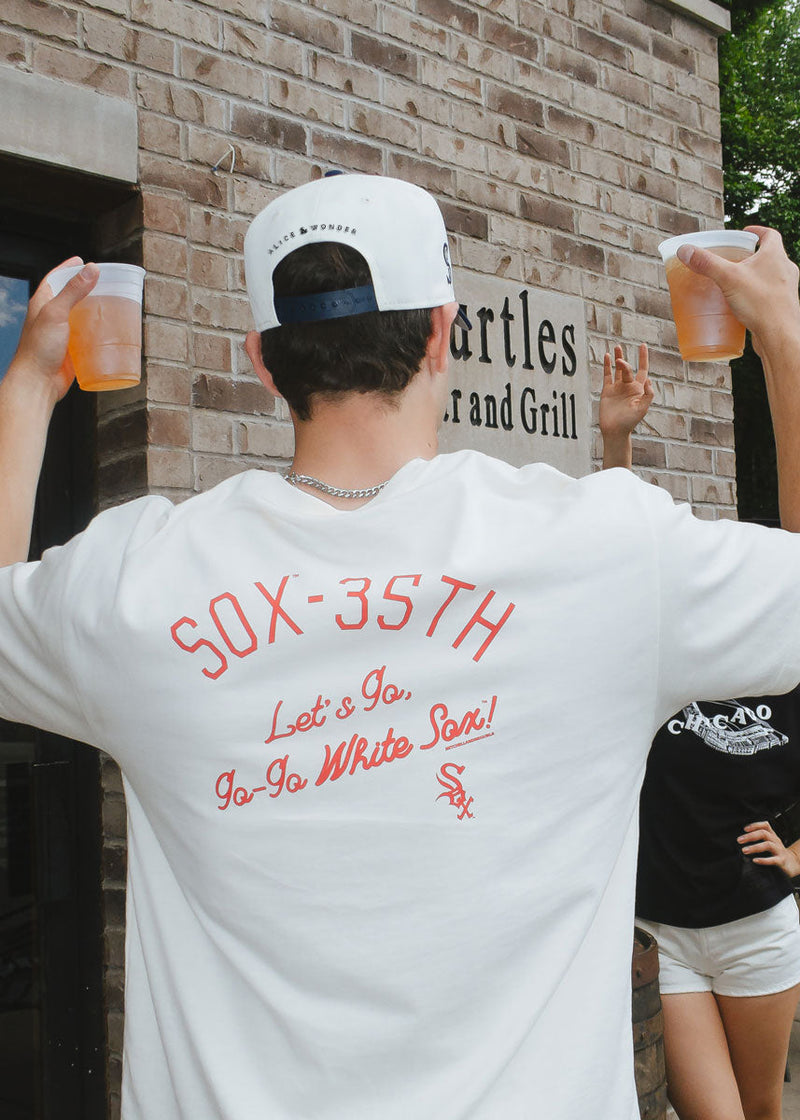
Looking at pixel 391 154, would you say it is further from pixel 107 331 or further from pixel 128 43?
pixel 107 331

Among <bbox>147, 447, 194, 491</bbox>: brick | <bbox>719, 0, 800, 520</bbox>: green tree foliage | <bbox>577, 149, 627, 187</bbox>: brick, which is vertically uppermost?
<bbox>719, 0, 800, 520</bbox>: green tree foliage

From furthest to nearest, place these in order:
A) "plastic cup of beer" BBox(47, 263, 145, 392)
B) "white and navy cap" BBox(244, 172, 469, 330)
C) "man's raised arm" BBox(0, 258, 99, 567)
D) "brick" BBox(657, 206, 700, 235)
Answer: "brick" BBox(657, 206, 700, 235), "plastic cup of beer" BBox(47, 263, 145, 392), "man's raised arm" BBox(0, 258, 99, 567), "white and navy cap" BBox(244, 172, 469, 330)

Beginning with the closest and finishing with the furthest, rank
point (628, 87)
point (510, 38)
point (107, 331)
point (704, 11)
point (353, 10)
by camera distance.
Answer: point (107, 331), point (353, 10), point (510, 38), point (628, 87), point (704, 11)

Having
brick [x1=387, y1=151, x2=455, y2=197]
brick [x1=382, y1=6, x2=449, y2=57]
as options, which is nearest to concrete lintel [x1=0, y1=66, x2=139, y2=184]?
brick [x1=387, y1=151, x2=455, y2=197]

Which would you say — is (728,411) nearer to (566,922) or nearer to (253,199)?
(253,199)

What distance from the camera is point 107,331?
178 cm

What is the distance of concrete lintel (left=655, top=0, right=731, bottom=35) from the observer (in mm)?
4273

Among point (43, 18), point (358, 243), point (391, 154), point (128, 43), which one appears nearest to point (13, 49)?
point (43, 18)

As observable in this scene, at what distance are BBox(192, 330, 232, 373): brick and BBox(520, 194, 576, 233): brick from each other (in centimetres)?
133

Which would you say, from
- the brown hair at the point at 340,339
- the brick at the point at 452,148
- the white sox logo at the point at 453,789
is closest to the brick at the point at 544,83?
the brick at the point at 452,148

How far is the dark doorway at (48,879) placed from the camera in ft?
8.80

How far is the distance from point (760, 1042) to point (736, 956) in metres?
0.23

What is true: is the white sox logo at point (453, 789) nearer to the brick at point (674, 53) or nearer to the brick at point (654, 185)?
the brick at point (654, 185)

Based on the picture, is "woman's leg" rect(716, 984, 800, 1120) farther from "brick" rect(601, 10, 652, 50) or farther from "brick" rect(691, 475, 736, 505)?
"brick" rect(601, 10, 652, 50)
